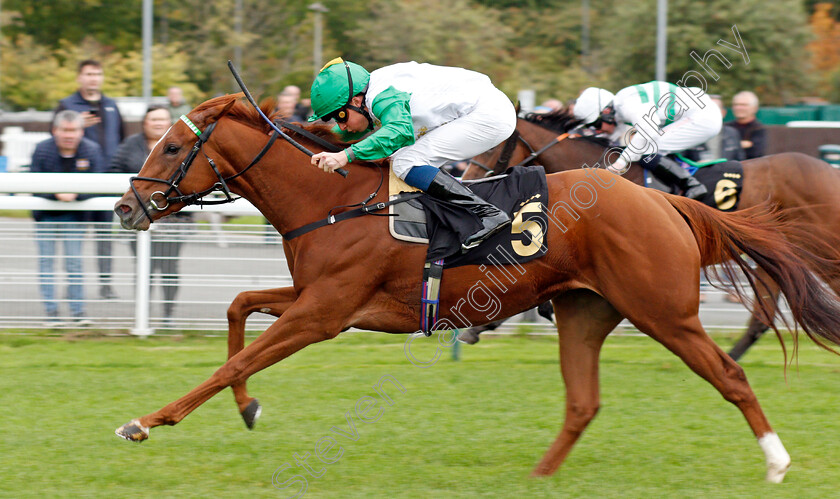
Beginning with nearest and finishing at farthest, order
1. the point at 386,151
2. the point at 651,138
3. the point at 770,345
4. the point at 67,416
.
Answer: the point at 386,151
the point at 67,416
the point at 651,138
the point at 770,345

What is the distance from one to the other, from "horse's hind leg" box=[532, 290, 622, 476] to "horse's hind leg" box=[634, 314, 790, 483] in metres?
0.33

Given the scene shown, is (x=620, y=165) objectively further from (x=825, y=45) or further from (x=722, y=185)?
(x=825, y=45)

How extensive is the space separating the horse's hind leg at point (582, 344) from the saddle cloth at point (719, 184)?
2221 mm

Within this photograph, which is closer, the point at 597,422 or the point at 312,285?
the point at 312,285

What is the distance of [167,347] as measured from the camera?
692cm

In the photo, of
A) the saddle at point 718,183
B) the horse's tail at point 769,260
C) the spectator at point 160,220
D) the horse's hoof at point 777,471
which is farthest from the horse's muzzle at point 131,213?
the saddle at point 718,183

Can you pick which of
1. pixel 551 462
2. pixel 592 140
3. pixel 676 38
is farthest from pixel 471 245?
pixel 676 38

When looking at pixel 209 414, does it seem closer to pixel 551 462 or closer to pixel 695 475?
pixel 551 462

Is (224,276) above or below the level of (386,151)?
below

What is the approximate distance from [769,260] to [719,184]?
81.6 inches

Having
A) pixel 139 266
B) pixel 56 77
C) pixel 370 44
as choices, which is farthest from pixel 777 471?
pixel 370 44

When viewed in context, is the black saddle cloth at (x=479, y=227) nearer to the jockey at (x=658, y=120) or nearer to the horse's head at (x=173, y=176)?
the horse's head at (x=173, y=176)

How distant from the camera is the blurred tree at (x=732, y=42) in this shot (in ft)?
85.0

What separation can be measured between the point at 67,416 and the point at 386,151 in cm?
239
